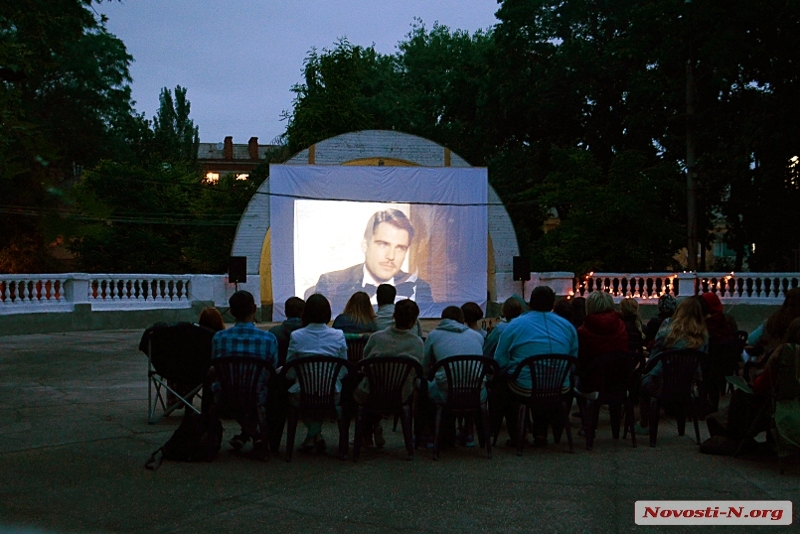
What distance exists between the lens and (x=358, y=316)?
24.1ft

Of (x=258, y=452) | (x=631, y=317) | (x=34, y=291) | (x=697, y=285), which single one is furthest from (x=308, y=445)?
(x=697, y=285)

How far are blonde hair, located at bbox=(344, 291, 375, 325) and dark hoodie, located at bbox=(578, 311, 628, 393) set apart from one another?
1845mm

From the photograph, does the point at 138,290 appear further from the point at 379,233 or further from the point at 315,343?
the point at 315,343

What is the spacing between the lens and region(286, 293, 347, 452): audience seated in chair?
5980 mm

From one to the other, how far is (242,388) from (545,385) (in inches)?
83.0

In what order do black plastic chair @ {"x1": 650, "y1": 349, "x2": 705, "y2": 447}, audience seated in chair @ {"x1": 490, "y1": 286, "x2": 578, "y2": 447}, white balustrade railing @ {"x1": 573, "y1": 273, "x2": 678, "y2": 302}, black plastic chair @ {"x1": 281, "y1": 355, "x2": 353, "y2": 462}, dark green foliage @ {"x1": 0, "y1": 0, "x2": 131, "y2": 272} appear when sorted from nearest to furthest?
dark green foliage @ {"x1": 0, "y1": 0, "x2": 131, "y2": 272} < black plastic chair @ {"x1": 281, "y1": 355, "x2": 353, "y2": 462} < audience seated in chair @ {"x1": 490, "y1": 286, "x2": 578, "y2": 447} < black plastic chair @ {"x1": 650, "y1": 349, "x2": 705, "y2": 447} < white balustrade railing @ {"x1": 573, "y1": 273, "x2": 678, "y2": 302}

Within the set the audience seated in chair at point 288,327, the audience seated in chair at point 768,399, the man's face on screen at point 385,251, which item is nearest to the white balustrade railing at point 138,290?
the man's face on screen at point 385,251

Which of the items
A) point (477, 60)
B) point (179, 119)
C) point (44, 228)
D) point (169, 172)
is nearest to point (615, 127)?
point (477, 60)

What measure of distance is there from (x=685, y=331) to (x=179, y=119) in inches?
2179

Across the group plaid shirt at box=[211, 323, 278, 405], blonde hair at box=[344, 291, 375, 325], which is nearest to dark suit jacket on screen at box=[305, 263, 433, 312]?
blonde hair at box=[344, 291, 375, 325]

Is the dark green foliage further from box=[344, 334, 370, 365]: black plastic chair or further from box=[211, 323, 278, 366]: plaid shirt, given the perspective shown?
box=[344, 334, 370, 365]: black plastic chair

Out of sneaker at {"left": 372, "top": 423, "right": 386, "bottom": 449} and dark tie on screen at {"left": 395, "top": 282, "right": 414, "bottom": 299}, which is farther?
dark tie on screen at {"left": 395, "top": 282, "right": 414, "bottom": 299}

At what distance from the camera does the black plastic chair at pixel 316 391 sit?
225 inches

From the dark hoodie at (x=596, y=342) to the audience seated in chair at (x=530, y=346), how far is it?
0.22 meters
